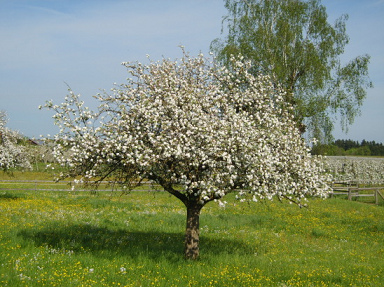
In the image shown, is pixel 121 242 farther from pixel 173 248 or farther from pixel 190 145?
pixel 190 145

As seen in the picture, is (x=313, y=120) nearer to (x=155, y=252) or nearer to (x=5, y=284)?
(x=155, y=252)

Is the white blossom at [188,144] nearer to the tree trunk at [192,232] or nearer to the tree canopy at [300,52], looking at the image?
the tree trunk at [192,232]

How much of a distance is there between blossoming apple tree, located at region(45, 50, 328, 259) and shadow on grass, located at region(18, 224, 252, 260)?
5.51 ft

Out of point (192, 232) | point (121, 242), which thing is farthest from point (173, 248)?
point (121, 242)

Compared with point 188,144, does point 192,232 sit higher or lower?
lower

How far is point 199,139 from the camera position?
1257 centimetres

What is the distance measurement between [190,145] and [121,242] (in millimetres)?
6336

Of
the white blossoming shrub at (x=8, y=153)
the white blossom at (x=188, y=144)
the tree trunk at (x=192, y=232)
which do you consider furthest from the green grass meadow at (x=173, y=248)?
the white blossoming shrub at (x=8, y=153)

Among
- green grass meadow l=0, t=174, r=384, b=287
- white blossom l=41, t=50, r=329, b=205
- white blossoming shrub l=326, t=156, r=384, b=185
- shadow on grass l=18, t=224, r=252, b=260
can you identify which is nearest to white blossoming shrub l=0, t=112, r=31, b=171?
green grass meadow l=0, t=174, r=384, b=287

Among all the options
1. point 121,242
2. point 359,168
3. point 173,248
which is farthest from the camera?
point 359,168

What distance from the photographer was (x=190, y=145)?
40.9 feet

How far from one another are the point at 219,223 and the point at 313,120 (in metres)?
21.1

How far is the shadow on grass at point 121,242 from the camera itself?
582 inches

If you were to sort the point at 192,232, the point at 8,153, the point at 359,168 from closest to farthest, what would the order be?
the point at 192,232 < the point at 8,153 < the point at 359,168
